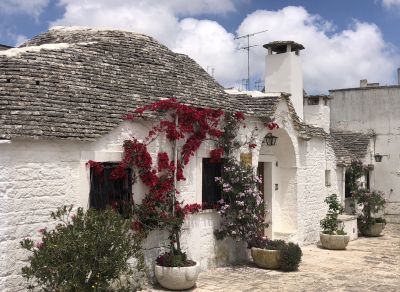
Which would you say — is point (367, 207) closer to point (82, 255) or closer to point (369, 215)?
point (369, 215)

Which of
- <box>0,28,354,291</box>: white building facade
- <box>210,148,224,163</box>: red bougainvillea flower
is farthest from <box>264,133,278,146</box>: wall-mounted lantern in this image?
<box>210,148,224,163</box>: red bougainvillea flower

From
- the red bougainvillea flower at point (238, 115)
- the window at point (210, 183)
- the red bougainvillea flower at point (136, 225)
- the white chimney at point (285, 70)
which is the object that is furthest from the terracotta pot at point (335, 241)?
the red bougainvillea flower at point (136, 225)

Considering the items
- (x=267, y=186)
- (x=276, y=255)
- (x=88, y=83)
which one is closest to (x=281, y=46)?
(x=267, y=186)

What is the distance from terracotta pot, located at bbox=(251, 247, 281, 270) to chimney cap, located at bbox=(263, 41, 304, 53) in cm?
859

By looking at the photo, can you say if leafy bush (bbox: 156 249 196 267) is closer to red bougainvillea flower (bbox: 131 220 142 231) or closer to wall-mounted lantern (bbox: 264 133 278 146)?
red bougainvillea flower (bbox: 131 220 142 231)

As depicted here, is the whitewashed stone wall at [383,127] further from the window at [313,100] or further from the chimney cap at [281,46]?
the chimney cap at [281,46]

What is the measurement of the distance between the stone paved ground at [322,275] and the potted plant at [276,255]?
21 centimetres

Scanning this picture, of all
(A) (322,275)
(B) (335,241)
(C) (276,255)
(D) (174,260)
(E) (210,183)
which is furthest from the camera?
(B) (335,241)

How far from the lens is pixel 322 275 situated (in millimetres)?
11617

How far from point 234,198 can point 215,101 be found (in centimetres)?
249

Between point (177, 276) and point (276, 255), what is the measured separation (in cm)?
326

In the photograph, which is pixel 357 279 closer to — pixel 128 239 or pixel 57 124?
pixel 128 239

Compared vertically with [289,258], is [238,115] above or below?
above

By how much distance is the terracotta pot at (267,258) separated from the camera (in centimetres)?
1193
